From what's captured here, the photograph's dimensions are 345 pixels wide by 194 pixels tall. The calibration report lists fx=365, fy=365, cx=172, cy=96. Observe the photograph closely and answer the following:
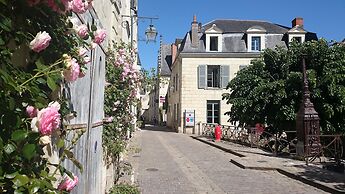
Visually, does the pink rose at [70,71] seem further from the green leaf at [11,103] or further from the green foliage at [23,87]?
the green leaf at [11,103]

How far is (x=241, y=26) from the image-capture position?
34594 millimetres

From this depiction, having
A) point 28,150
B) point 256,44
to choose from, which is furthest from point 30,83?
point 256,44

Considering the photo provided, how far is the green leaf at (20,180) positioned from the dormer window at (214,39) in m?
30.7

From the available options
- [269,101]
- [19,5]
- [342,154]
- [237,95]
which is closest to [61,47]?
[19,5]

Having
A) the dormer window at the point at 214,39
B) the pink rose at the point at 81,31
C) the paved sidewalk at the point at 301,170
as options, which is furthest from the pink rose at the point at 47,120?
the dormer window at the point at 214,39

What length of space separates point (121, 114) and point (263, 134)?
11.5 m

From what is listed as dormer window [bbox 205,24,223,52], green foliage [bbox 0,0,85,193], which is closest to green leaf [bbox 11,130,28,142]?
green foliage [bbox 0,0,85,193]

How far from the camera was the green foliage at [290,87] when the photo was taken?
15.9 meters

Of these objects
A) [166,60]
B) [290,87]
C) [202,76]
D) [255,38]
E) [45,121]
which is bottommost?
[45,121]

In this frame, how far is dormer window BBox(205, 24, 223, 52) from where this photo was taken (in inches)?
1247

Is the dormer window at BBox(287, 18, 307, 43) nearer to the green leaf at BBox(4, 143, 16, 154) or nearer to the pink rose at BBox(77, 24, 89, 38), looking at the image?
the pink rose at BBox(77, 24, 89, 38)

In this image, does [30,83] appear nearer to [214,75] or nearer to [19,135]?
[19,135]

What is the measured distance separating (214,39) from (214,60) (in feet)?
6.39

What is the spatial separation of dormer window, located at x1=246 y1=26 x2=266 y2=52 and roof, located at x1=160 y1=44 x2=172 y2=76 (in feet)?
67.8
